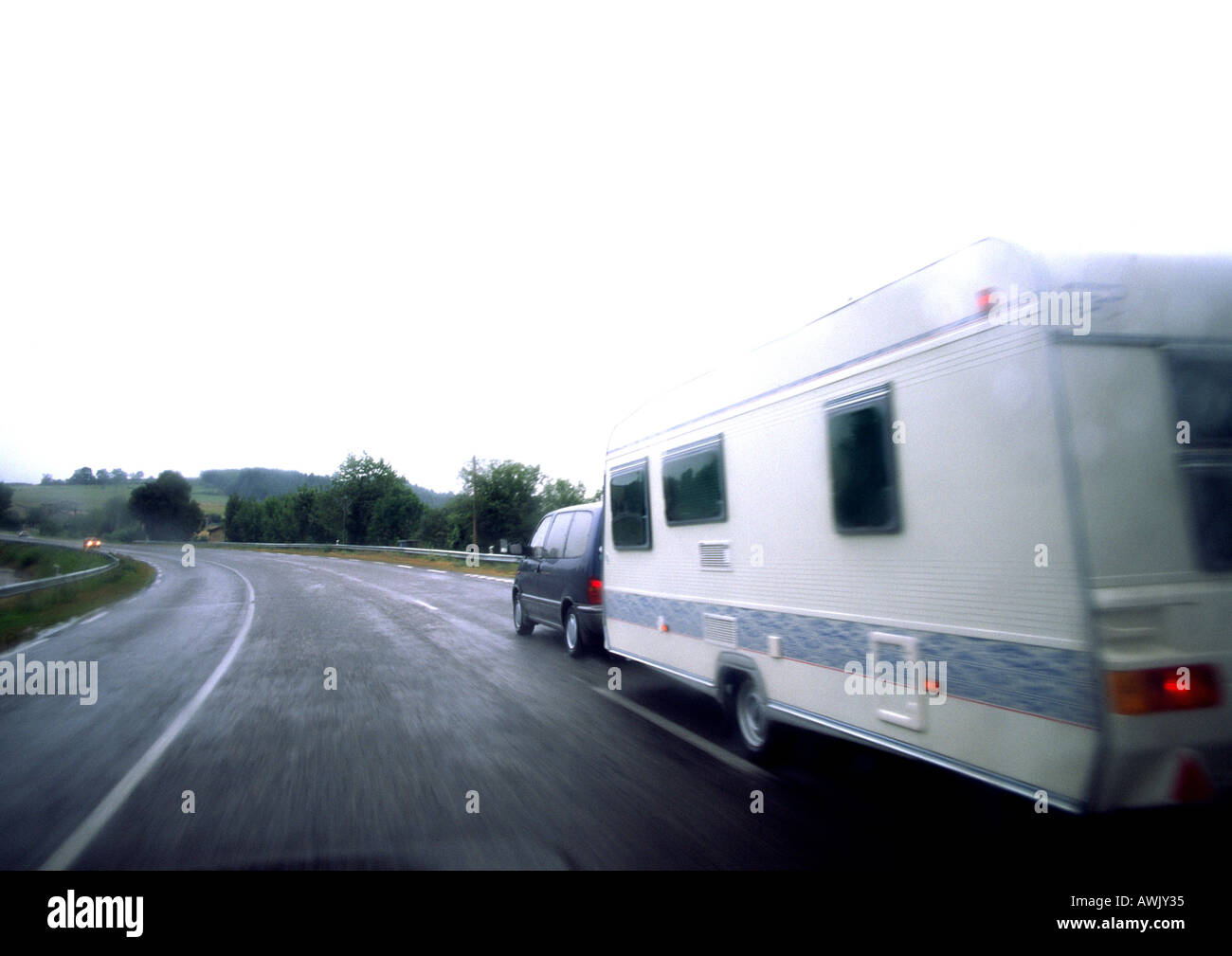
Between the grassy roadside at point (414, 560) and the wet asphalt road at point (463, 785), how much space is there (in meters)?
11.9

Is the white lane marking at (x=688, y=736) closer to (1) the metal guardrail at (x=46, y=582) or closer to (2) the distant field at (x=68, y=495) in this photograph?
(1) the metal guardrail at (x=46, y=582)

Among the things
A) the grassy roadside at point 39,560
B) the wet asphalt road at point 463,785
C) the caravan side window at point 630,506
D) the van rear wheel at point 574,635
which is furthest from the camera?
the grassy roadside at point 39,560

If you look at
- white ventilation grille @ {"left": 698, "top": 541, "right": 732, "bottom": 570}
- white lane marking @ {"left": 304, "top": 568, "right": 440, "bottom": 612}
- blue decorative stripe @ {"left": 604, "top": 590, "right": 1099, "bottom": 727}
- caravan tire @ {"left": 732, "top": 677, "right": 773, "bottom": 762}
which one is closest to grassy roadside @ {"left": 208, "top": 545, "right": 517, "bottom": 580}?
white lane marking @ {"left": 304, "top": 568, "right": 440, "bottom": 612}

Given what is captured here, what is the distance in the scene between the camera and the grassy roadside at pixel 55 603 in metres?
15.9

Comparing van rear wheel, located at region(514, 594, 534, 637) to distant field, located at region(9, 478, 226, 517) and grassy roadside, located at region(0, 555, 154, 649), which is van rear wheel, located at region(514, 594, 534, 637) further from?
distant field, located at region(9, 478, 226, 517)

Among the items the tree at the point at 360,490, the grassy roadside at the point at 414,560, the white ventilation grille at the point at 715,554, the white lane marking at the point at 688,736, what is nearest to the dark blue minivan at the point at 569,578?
the white lane marking at the point at 688,736

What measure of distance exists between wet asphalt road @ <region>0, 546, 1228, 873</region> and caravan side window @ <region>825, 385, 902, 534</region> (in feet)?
5.64

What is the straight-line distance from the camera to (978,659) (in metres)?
3.98

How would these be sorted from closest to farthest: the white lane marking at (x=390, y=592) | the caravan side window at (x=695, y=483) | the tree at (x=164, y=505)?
the caravan side window at (x=695, y=483), the white lane marking at (x=390, y=592), the tree at (x=164, y=505)
